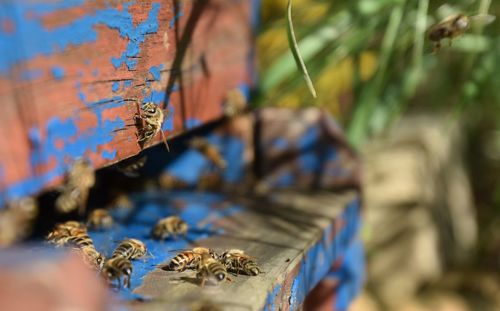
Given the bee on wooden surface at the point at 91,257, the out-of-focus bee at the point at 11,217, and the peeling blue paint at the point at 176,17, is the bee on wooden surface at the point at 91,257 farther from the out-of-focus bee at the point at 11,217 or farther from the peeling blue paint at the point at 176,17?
the peeling blue paint at the point at 176,17

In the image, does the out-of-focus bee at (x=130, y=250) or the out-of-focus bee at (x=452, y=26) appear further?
the out-of-focus bee at (x=452, y=26)

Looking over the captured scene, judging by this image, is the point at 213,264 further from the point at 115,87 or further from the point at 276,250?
the point at 115,87

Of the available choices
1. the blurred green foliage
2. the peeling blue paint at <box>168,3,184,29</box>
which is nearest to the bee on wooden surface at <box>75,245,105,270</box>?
the peeling blue paint at <box>168,3,184,29</box>

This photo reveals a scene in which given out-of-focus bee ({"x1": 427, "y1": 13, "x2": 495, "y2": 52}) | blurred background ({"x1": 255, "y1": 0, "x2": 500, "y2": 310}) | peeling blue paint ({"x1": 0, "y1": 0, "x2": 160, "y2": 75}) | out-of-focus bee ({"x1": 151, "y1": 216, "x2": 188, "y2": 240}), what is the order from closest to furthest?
peeling blue paint ({"x1": 0, "y1": 0, "x2": 160, "y2": 75}), out-of-focus bee ({"x1": 151, "y1": 216, "x2": 188, "y2": 240}), out-of-focus bee ({"x1": 427, "y1": 13, "x2": 495, "y2": 52}), blurred background ({"x1": 255, "y1": 0, "x2": 500, "y2": 310})

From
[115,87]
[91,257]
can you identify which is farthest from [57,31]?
[91,257]

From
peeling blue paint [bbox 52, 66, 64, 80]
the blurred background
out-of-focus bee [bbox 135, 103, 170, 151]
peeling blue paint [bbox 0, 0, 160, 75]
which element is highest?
peeling blue paint [bbox 0, 0, 160, 75]

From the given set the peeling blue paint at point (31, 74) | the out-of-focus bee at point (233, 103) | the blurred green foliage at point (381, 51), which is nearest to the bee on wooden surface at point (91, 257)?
the peeling blue paint at point (31, 74)

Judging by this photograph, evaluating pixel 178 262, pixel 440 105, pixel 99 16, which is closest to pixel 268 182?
pixel 178 262

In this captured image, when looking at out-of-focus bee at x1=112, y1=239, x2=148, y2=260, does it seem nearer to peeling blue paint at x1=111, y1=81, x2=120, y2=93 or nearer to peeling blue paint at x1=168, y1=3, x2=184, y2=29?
peeling blue paint at x1=111, y1=81, x2=120, y2=93
